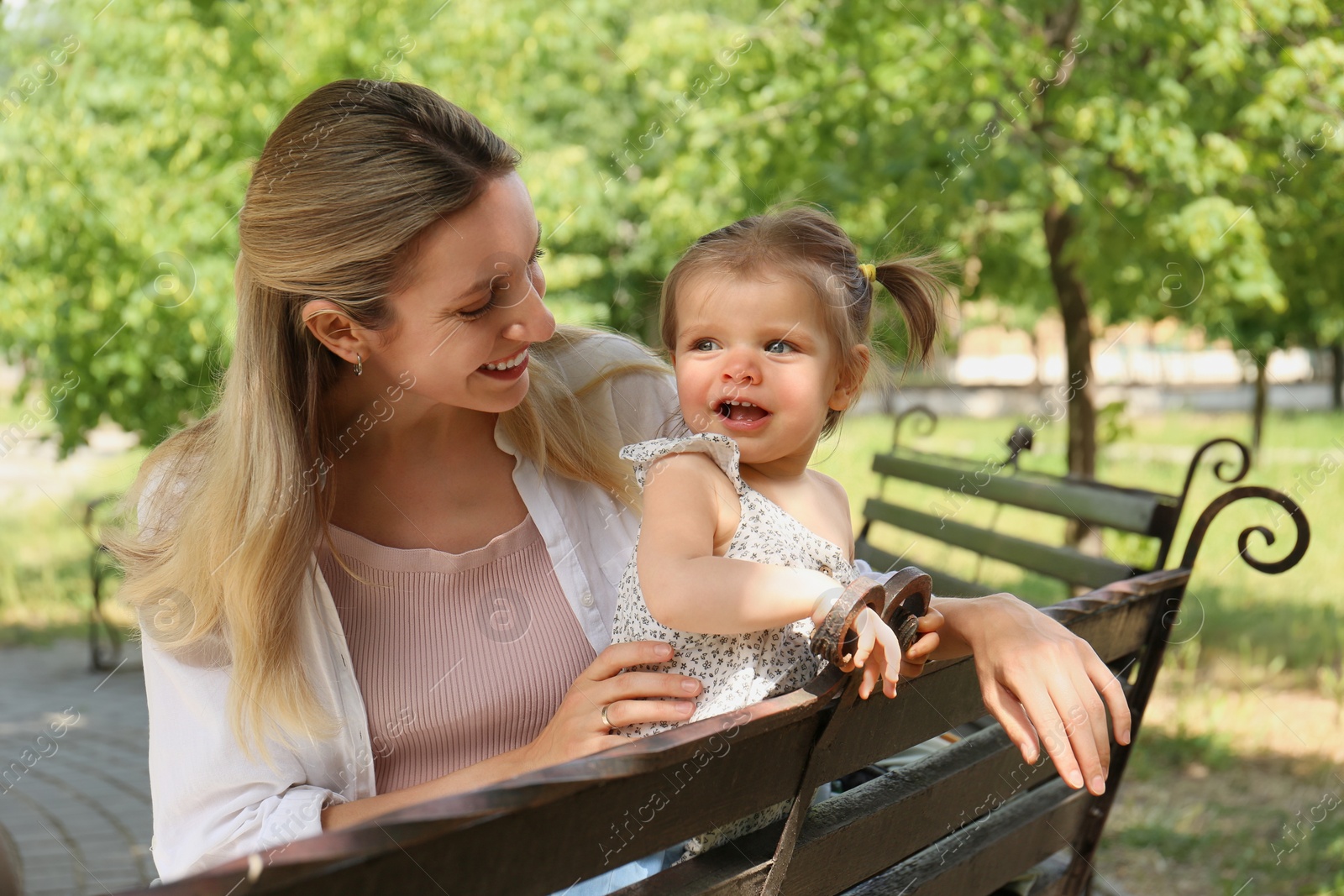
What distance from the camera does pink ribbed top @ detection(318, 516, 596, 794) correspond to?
1.85m

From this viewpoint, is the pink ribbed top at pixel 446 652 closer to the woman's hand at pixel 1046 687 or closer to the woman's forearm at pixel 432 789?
the woman's forearm at pixel 432 789

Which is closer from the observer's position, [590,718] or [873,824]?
[873,824]

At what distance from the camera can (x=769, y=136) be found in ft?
17.7

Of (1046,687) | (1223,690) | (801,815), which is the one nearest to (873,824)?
(801,815)

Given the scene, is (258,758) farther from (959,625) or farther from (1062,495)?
(1062,495)

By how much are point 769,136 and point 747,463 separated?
13.2ft

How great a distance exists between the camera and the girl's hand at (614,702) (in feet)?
4.95

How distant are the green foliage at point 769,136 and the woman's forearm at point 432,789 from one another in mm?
2867

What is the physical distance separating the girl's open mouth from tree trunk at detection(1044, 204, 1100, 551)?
4318mm

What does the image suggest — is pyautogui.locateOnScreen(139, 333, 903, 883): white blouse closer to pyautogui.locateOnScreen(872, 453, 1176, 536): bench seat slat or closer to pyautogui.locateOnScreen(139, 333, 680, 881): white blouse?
pyautogui.locateOnScreen(139, 333, 680, 881): white blouse

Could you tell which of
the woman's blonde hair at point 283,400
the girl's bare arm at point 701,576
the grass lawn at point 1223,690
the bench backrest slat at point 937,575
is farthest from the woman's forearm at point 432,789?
the bench backrest slat at point 937,575

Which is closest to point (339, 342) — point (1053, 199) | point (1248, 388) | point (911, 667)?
point (911, 667)

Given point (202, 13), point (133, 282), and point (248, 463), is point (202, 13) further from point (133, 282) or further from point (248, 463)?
point (248, 463)

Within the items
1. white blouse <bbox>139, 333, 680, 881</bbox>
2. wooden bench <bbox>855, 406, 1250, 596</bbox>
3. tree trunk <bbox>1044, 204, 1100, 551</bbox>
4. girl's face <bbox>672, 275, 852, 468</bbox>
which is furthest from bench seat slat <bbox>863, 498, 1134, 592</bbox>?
tree trunk <bbox>1044, 204, 1100, 551</bbox>
